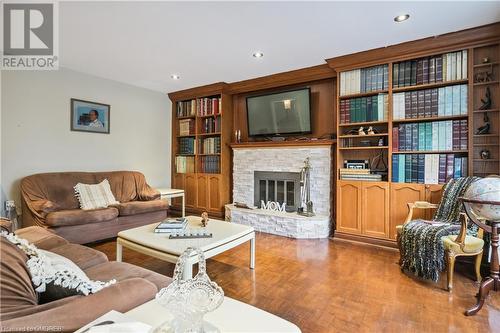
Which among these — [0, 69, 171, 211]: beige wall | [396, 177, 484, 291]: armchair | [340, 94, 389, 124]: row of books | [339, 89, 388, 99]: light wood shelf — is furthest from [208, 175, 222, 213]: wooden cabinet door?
[396, 177, 484, 291]: armchair

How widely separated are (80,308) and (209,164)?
4.02 meters

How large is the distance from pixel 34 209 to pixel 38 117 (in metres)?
1.33

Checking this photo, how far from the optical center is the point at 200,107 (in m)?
4.93

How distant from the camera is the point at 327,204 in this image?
3.74m

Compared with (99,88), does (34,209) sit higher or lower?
lower

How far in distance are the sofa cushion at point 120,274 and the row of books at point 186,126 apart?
12.2ft

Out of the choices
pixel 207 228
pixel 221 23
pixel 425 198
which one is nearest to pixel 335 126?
pixel 425 198

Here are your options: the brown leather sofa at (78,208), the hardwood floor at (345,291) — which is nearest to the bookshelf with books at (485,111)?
the hardwood floor at (345,291)

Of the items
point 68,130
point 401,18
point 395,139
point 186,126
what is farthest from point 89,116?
point 395,139

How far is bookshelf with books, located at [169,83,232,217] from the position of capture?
472cm

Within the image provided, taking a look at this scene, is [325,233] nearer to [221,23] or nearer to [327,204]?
[327,204]

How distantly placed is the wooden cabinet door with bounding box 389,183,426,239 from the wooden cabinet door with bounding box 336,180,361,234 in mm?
382

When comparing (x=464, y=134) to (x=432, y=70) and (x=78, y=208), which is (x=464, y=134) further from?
(x=78, y=208)

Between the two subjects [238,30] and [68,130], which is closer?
[238,30]
